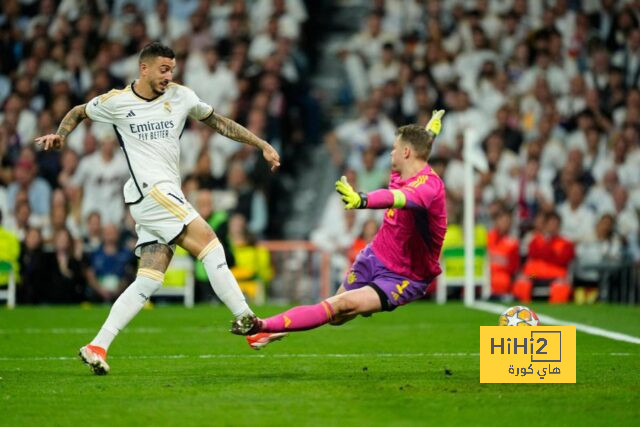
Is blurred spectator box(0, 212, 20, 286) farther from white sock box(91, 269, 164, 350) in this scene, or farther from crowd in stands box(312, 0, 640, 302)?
white sock box(91, 269, 164, 350)

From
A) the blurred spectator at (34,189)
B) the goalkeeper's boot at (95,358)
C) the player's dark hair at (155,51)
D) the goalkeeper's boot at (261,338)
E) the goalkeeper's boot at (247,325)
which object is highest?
the player's dark hair at (155,51)

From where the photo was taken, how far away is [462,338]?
43.2 ft

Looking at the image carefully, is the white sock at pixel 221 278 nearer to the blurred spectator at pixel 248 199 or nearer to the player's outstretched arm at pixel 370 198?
the player's outstretched arm at pixel 370 198

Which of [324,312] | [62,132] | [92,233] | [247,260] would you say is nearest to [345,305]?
[324,312]

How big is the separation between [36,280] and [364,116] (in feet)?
19.9

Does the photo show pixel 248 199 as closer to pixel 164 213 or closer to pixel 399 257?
pixel 164 213

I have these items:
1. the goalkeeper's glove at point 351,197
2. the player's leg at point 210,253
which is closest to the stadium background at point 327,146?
the player's leg at point 210,253

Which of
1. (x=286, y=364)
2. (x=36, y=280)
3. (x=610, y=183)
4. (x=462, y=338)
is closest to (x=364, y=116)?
(x=610, y=183)

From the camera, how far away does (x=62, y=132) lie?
405 inches

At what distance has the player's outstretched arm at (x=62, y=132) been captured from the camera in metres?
10.0

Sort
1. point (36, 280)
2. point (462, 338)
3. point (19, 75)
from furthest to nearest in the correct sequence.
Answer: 1. point (19, 75)
2. point (36, 280)
3. point (462, 338)

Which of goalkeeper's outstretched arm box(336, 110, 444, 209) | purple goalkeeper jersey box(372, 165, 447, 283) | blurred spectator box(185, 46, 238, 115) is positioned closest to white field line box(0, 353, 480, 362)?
purple goalkeeper jersey box(372, 165, 447, 283)

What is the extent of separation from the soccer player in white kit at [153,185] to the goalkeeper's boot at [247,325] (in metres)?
0.46

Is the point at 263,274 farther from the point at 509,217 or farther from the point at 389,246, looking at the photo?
the point at 389,246
